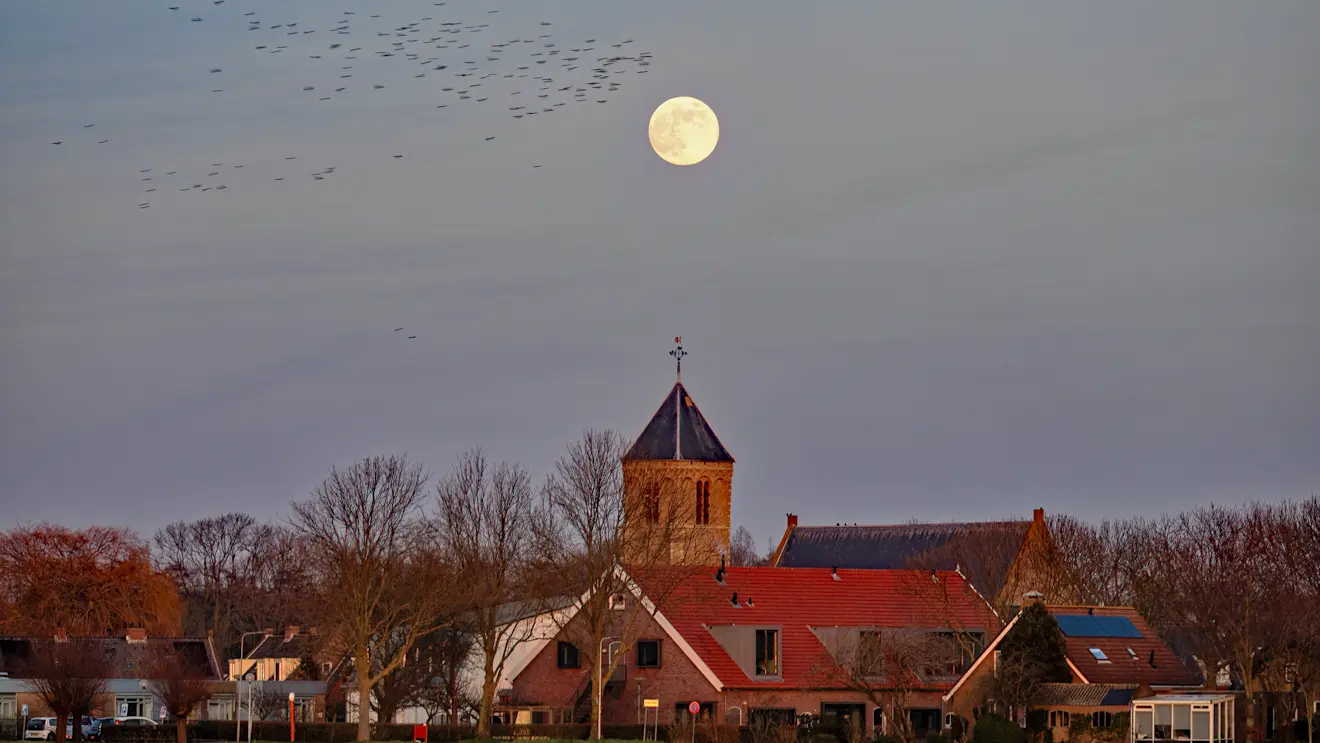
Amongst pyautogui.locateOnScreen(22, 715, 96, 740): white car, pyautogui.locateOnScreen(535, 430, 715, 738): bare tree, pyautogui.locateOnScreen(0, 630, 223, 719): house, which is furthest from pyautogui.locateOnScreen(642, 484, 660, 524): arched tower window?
pyautogui.locateOnScreen(22, 715, 96, 740): white car

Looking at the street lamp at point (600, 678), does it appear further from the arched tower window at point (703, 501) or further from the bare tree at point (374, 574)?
the arched tower window at point (703, 501)

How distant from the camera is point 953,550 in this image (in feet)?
346

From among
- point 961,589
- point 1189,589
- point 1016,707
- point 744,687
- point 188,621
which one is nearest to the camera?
point 1016,707

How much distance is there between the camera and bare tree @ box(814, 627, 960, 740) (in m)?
59.0

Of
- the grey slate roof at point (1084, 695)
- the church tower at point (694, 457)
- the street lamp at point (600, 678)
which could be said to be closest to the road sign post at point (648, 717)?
the street lamp at point (600, 678)

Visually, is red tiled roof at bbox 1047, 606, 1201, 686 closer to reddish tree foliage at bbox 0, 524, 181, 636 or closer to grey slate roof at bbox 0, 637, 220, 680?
grey slate roof at bbox 0, 637, 220, 680

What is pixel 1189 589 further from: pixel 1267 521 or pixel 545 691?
pixel 545 691

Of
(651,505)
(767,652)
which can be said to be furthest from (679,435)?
(767,652)

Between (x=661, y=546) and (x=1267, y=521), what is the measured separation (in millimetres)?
39008

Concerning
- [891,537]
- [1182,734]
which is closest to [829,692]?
[1182,734]

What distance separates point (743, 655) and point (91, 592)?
49.9 m

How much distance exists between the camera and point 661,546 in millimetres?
63750

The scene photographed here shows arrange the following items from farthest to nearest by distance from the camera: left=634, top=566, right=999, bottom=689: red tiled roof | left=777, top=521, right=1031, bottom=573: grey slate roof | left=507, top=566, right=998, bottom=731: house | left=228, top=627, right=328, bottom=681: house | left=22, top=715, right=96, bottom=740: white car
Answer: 1. left=777, top=521, right=1031, bottom=573: grey slate roof
2. left=228, top=627, right=328, bottom=681: house
3. left=22, top=715, right=96, bottom=740: white car
4. left=634, top=566, right=999, bottom=689: red tiled roof
5. left=507, top=566, right=998, bottom=731: house

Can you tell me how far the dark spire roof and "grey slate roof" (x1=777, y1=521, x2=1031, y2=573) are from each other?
32.8ft
